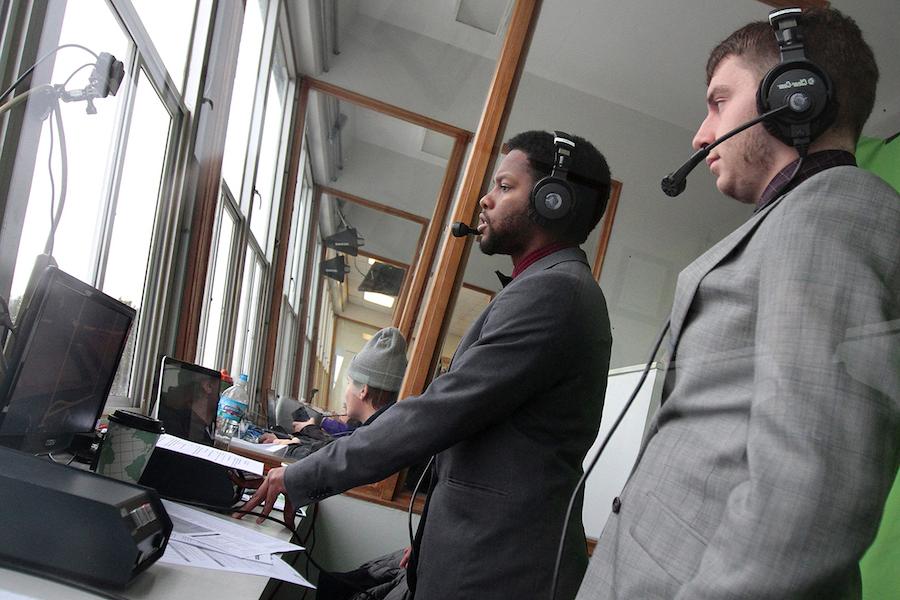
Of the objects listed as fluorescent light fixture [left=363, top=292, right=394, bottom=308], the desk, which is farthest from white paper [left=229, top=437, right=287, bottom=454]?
the desk

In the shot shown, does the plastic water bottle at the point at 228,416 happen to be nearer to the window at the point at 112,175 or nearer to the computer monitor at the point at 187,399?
the window at the point at 112,175

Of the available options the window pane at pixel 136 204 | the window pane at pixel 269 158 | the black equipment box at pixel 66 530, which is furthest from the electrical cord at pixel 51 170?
the window pane at pixel 269 158

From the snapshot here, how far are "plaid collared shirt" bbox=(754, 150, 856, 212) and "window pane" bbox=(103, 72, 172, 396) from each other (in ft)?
5.82

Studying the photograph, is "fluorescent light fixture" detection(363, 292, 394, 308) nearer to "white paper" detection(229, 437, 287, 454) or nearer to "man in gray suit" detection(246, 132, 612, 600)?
"white paper" detection(229, 437, 287, 454)

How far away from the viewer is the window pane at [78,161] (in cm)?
147

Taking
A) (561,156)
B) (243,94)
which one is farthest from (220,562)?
(243,94)

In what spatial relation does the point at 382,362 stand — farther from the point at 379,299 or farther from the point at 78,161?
the point at 78,161

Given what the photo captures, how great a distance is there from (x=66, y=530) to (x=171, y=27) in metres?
1.96

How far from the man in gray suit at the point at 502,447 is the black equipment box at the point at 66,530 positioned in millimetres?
512

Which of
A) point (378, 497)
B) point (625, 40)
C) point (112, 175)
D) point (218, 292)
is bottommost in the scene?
point (378, 497)

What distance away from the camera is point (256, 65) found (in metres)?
3.35

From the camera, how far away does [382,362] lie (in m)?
2.61

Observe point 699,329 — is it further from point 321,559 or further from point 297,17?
point 297,17

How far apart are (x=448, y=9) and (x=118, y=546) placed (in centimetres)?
222
